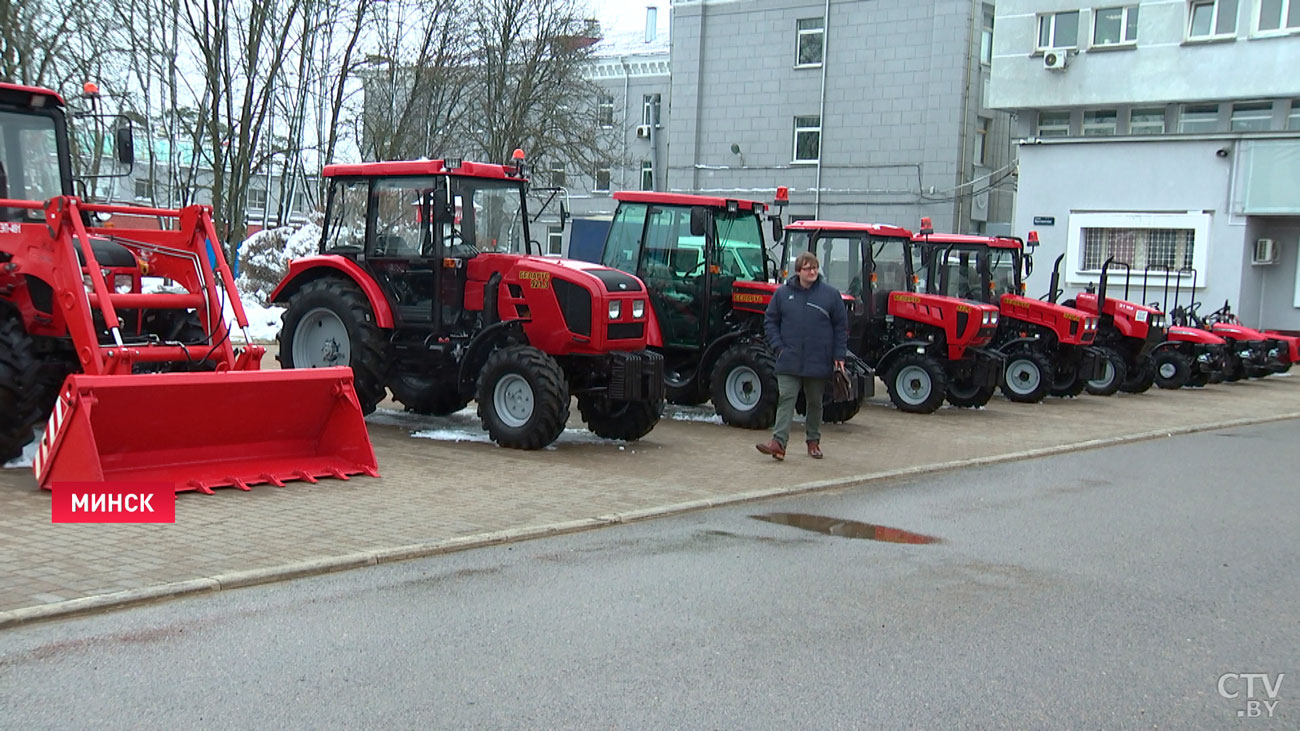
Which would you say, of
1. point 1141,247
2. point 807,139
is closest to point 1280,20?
point 1141,247

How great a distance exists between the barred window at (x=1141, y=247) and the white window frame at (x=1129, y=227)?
140mm

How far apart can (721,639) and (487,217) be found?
7.43 m

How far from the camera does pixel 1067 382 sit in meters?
20.2

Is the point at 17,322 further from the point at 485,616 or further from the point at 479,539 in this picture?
the point at 485,616

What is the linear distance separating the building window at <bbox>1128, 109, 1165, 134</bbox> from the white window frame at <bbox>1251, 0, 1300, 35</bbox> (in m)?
2.96

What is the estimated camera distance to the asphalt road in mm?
4785

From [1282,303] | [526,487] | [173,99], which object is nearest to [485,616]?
[526,487]

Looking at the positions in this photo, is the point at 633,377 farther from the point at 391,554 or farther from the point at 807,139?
the point at 807,139

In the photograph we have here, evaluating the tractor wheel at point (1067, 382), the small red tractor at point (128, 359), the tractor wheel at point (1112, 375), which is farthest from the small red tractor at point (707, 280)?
the tractor wheel at point (1112, 375)

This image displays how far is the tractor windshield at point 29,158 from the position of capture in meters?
9.80

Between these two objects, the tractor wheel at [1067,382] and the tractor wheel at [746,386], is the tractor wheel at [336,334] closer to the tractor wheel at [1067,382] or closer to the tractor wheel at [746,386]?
the tractor wheel at [746,386]

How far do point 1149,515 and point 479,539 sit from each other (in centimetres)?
514

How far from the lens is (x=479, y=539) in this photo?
301 inches

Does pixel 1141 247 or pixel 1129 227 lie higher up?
pixel 1129 227
